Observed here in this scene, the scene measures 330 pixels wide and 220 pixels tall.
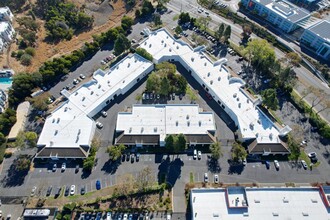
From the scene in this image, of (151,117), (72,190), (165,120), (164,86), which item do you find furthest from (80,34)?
(72,190)

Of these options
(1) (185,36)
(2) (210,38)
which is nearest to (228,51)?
(2) (210,38)

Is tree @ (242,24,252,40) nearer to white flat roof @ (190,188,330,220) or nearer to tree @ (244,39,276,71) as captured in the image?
tree @ (244,39,276,71)

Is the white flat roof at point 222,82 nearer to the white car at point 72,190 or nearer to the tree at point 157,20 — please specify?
the tree at point 157,20

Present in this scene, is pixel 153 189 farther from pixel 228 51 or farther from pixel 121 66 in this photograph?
pixel 228 51

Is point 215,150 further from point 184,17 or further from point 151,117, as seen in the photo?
point 184,17

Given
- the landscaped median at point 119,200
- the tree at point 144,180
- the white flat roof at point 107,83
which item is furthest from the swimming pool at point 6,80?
the tree at point 144,180

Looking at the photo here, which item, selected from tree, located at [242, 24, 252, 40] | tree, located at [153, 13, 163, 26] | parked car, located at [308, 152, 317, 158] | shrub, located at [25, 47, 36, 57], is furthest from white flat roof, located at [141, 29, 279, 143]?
shrub, located at [25, 47, 36, 57]
